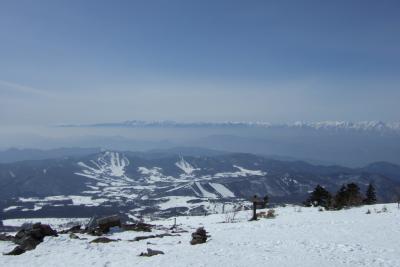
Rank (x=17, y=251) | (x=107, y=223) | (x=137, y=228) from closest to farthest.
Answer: (x=17, y=251) → (x=107, y=223) → (x=137, y=228)

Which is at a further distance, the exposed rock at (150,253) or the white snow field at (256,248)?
the exposed rock at (150,253)

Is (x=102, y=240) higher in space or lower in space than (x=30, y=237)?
lower

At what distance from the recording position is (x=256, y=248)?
20234mm

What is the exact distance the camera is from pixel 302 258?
17500 mm

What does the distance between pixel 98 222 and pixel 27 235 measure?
5.26 m

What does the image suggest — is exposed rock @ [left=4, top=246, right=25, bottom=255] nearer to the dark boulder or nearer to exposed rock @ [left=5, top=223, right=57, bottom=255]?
exposed rock @ [left=5, top=223, right=57, bottom=255]

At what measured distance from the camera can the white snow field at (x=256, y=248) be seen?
685 inches

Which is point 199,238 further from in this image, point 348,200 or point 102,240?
point 348,200

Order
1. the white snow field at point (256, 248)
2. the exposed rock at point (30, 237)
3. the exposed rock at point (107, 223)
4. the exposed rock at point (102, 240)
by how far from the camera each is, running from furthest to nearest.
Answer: the exposed rock at point (107, 223) < the exposed rock at point (102, 240) < the exposed rock at point (30, 237) < the white snow field at point (256, 248)

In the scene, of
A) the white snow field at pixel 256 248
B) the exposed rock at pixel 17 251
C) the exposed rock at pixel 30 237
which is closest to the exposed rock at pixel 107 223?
the white snow field at pixel 256 248

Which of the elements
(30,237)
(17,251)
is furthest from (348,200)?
(17,251)

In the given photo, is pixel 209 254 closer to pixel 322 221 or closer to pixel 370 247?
pixel 370 247

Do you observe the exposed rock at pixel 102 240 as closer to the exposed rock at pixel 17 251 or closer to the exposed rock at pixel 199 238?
the exposed rock at pixel 17 251

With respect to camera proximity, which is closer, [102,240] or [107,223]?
[102,240]
